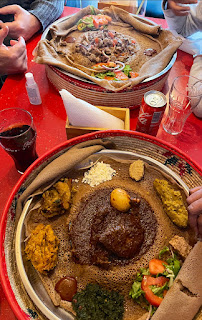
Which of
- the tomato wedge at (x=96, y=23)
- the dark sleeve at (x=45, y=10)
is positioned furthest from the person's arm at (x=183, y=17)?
the dark sleeve at (x=45, y=10)

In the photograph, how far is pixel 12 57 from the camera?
1885 millimetres

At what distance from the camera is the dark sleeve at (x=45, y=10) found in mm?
2291

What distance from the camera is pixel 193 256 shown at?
39.4 inches

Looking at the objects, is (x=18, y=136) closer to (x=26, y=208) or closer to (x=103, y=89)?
(x=26, y=208)

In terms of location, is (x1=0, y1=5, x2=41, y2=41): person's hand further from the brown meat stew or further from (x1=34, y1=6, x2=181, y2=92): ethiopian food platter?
the brown meat stew

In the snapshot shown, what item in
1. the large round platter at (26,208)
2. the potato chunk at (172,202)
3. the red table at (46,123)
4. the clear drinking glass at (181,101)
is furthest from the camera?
the clear drinking glass at (181,101)

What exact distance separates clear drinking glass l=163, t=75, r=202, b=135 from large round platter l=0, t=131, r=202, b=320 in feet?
1.38

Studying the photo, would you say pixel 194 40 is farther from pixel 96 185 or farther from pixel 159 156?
pixel 96 185

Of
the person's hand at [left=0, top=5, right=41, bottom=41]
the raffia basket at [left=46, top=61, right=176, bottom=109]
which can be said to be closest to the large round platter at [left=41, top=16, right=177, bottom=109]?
the raffia basket at [left=46, top=61, right=176, bottom=109]

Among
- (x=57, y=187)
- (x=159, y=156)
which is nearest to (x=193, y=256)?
(x=159, y=156)

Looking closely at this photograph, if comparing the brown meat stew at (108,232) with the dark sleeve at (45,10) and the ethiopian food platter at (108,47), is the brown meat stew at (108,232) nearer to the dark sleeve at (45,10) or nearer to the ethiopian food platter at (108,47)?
the ethiopian food platter at (108,47)

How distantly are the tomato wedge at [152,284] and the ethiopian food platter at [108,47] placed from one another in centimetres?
124

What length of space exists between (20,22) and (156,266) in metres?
2.35

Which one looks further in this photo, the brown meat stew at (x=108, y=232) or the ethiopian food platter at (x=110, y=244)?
the brown meat stew at (x=108, y=232)
